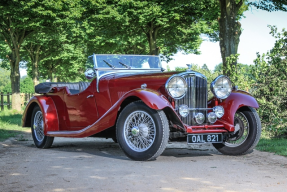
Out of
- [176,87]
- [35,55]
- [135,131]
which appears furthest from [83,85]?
[35,55]

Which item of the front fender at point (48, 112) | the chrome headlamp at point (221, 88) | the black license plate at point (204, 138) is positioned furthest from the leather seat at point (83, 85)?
the black license plate at point (204, 138)

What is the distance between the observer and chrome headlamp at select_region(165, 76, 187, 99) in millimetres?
6453

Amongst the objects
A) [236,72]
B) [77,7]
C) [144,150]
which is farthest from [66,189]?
[77,7]

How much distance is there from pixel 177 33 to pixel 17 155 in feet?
60.2

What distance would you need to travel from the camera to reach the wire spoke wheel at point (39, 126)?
29.4 feet

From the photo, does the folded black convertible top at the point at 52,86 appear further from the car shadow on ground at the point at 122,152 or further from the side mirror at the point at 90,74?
the car shadow on ground at the point at 122,152

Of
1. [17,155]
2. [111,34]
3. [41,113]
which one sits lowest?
[17,155]

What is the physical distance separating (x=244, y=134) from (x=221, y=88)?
0.88 m

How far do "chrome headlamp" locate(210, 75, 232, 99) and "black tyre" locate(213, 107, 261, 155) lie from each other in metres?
0.48

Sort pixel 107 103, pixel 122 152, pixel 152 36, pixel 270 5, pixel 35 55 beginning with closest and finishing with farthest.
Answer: pixel 107 103 → pixel 122 152 → pixel 270 5 → pixel 152 36 → pixel 35 55

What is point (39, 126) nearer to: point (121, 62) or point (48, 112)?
point (48, 112)

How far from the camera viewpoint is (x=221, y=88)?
704cm

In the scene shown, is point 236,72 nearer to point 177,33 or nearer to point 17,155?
point 17,155

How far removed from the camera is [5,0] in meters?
18.8
